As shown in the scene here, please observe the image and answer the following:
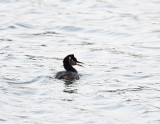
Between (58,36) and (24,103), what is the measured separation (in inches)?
397

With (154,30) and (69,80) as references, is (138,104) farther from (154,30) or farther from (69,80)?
(154,30)

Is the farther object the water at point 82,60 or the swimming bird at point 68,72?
the swimming bird at point 68,72

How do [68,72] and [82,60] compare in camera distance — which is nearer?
[68,72]

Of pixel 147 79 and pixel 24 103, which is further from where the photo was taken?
pixel 147 79

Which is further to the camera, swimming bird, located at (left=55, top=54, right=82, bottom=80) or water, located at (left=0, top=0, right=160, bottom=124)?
swimming bird, located at (left=55, top=54, right=82, bottom=80)

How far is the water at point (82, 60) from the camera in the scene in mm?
14328

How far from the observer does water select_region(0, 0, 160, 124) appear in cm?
1433

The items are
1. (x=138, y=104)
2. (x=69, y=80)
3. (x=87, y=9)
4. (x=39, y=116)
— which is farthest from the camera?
(x=87, y=9)

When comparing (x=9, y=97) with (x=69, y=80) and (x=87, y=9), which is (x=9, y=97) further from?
(x=87, y=9)

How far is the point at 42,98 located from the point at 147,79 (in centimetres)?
384

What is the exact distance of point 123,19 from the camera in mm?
27719

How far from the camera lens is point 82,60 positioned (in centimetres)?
2069

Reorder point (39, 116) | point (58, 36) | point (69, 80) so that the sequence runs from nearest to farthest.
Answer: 1. point (39, 116)
2. point (69, 80)
3. point (58, 36)

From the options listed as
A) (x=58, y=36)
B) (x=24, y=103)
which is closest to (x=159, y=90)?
(x=24, y=103)
